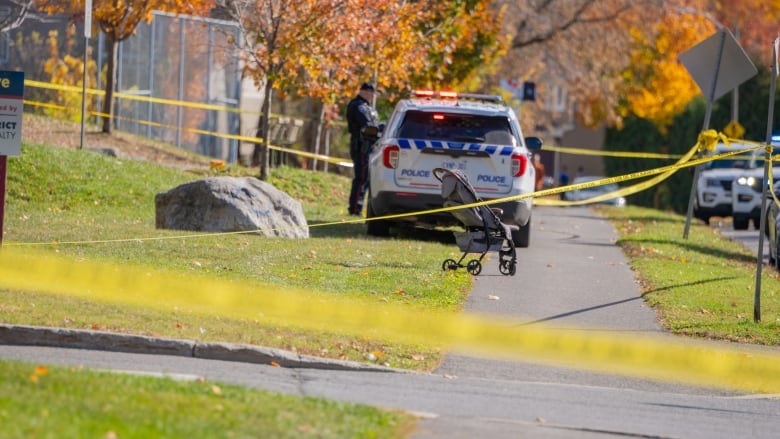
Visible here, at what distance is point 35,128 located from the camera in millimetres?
→ 24328

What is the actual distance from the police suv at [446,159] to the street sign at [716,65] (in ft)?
8.17

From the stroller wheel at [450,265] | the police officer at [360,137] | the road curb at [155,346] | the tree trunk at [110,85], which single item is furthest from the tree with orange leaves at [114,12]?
the road curb at [155,346]

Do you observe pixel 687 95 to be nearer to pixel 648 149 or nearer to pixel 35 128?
pixel 648 149

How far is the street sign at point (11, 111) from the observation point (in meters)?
11.7

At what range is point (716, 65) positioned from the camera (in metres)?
17.7

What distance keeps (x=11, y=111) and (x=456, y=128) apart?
6758 millimetres

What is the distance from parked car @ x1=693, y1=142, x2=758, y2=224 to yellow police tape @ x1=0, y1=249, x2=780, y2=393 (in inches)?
734

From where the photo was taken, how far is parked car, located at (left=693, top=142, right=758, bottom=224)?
29750mm

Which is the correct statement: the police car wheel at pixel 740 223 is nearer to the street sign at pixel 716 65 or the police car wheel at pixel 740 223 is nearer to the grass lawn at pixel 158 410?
the street sign at pixel 716 65

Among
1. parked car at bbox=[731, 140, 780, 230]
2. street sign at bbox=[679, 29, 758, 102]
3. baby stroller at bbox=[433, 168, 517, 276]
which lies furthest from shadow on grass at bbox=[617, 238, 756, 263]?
parked car at bbox=[731, 140, 780, 230]

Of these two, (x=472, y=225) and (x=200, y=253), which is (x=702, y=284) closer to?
(x=472, y=225)

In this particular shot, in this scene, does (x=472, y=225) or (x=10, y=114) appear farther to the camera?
(x=472, y=225)

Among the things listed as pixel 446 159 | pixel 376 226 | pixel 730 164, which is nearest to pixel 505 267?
pixel 446 159

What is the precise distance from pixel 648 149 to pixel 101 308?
4706 cm
